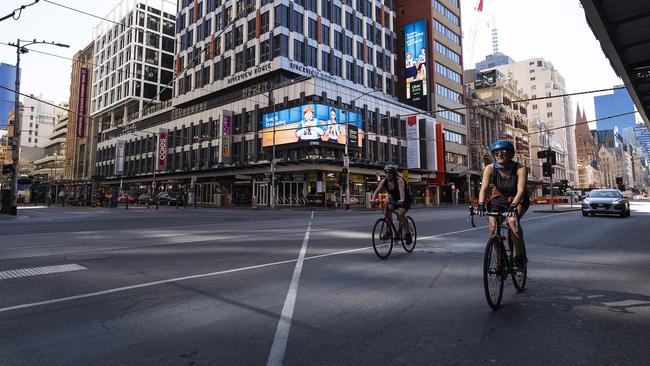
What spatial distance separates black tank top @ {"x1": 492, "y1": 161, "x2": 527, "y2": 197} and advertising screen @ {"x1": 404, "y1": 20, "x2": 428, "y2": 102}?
5211 centimetres

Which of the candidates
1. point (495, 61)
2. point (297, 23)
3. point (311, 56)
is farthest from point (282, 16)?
point (495, 61)

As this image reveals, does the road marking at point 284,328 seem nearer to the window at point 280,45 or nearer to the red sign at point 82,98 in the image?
the window at point 280,45

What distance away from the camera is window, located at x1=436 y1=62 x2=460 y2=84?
56500mm

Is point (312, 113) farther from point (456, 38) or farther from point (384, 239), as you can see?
point (456, 38)

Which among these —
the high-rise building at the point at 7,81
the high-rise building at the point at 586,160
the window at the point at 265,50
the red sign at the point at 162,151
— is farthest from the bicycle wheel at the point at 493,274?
the high-rise building at the point at 586,160

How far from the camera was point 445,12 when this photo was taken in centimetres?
6025

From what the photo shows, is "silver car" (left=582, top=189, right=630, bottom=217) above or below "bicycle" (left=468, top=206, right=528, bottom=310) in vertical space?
above

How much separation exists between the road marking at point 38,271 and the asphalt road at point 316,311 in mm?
72

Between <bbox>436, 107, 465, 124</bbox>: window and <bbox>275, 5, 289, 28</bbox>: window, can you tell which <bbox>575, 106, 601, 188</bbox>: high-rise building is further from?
<bbox>275, 5, 289, 28</bbox>: window

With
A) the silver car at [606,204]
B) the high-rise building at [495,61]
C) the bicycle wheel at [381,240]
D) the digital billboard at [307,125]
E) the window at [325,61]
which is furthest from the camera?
the high-rise building at [495,61]

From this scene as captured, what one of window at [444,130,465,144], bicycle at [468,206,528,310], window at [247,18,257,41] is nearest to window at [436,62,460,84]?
window at [444,130,465,144]

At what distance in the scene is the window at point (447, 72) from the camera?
5650 centimetres

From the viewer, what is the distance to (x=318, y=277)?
5.60 meters

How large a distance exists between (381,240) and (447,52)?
59422 mm
